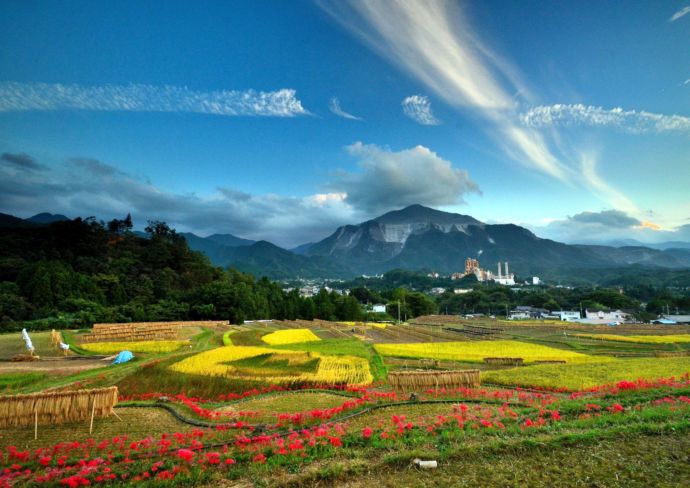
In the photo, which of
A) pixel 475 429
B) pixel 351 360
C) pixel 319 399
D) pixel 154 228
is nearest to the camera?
pixel 475 429

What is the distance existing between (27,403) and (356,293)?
397 ft

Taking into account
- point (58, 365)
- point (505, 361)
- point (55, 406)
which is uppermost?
point (55, 406)

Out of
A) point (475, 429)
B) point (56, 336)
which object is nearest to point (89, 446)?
point (475, 429)

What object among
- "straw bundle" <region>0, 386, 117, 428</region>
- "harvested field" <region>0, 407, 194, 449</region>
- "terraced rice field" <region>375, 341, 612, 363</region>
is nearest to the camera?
"harvested field" <region>0, 407, 194, 449</region>

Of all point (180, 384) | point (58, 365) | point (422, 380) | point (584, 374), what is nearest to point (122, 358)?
point (58, 365)

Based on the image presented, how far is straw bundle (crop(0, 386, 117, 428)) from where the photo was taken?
11398mm

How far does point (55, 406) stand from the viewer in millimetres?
11695

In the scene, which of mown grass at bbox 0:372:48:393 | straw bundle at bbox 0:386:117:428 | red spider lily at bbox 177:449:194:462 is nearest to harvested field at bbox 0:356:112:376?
mown grass at bbox 0:372:48:393

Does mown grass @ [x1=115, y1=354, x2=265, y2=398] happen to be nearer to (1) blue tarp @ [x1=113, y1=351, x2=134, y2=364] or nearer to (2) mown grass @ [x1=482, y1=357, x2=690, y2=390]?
(1) blue tarp @ [x1=113, y1=351, x2=134, y2=364]

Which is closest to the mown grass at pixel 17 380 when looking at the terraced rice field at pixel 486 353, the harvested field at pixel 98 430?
the harvested field at pixel 98 430

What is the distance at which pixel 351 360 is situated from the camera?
23.1 metres

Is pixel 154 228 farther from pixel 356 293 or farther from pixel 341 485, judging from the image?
pixel 341 485

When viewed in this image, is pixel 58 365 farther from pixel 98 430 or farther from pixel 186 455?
pixel 186 455

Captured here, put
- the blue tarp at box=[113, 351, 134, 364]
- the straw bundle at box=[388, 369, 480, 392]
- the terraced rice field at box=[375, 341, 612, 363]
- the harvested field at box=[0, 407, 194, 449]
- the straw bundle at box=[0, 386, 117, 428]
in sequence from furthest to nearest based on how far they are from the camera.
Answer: the terraced rice field at box=[375, 341, 612, 363] → the blue tarp at box=[113, 351, 134, 364] → the straw bundle at box=[388, 369, 480, 392] → the straw bundle at box=[0, 386, 117, 428] → the harvested field at box=[0, 407, 194, 449]
